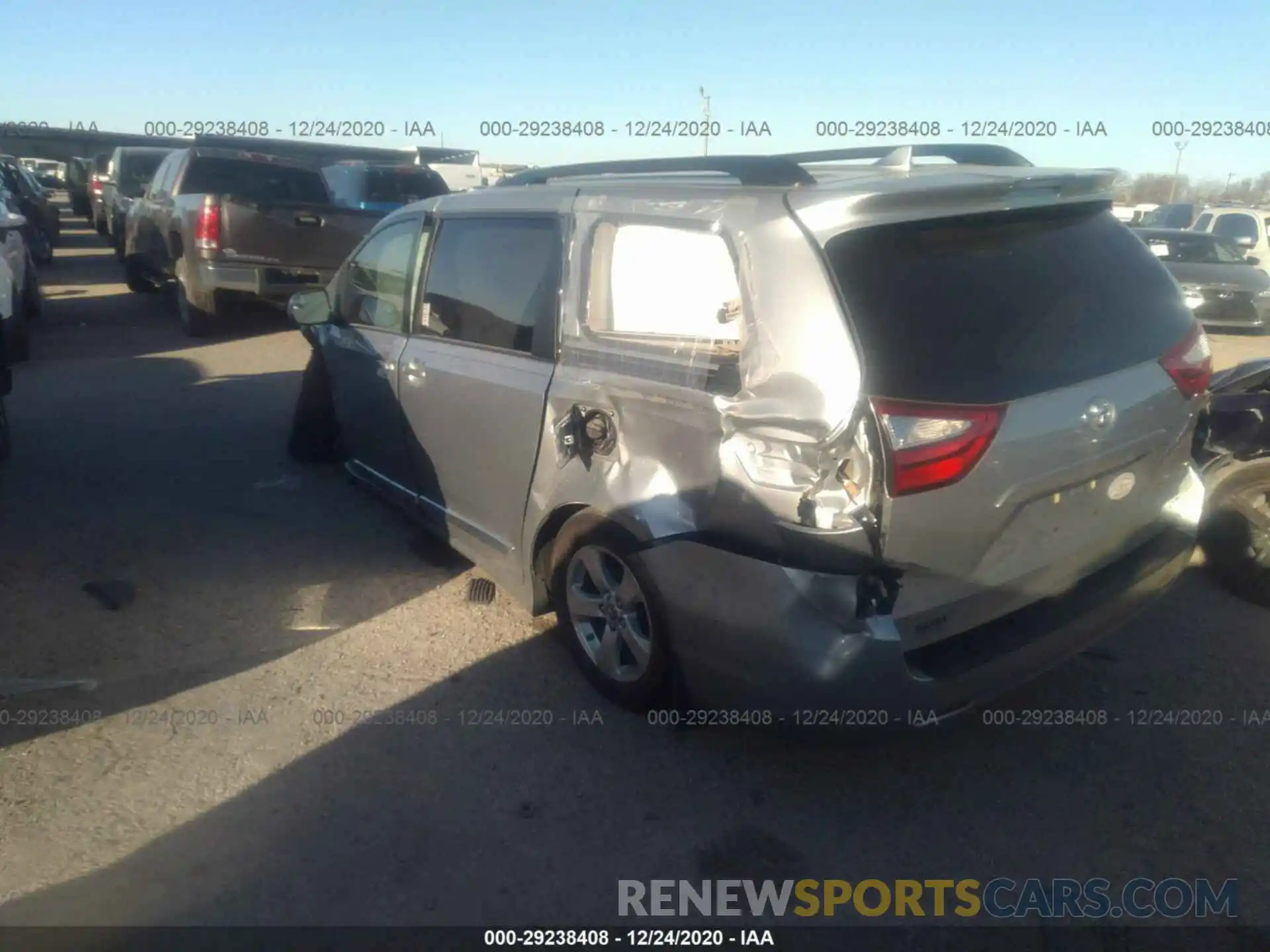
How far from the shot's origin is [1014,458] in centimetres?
272

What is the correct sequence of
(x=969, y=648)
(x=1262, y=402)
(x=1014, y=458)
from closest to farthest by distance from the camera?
(x=1014, y=458) < (x=969, y=648) < (x=1262, y=402)

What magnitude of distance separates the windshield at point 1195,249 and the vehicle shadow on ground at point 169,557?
12200 mm

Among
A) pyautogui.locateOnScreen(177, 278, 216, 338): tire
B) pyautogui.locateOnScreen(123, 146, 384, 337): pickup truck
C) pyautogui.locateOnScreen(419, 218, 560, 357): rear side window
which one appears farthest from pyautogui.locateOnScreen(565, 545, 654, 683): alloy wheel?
pyautogui.locateOnScreen(177, 278, 216, 338): tire

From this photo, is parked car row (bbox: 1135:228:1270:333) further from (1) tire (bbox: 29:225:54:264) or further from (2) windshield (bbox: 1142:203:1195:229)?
(1) tire (bbox: 29:225:54:264)

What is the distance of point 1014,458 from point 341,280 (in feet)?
13.1

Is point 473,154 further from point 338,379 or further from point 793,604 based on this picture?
point 793,604

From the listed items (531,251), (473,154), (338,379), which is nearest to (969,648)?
(531,251)

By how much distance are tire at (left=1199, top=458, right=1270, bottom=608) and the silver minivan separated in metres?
1.12

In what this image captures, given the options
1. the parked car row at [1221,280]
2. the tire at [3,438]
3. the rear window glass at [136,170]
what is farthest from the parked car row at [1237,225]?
the rear window glass at [136,170]

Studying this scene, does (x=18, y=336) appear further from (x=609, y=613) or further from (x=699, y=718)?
(x=699, y=718)

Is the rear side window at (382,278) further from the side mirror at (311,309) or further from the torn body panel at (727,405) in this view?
the torn body panel at (727,405)

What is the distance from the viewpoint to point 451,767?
3.33 m

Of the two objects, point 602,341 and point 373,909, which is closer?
point 373,909

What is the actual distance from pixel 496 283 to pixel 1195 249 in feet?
43.7
